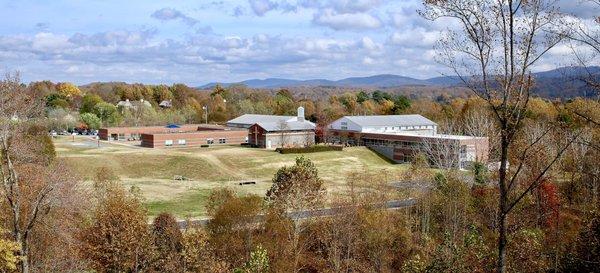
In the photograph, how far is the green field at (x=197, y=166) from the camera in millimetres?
53403

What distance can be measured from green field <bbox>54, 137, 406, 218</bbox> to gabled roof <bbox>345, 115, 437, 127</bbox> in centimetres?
772

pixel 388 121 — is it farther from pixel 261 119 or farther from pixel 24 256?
pixel 24 256

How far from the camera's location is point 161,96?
159 m

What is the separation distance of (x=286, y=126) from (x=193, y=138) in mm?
14577

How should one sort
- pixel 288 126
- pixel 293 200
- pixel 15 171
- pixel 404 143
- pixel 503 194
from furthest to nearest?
pixel 288 126, pixel 404 143, pixel 293 200, pixel 15 171, pixel 503 194

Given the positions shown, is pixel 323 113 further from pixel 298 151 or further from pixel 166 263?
pixel 166 263

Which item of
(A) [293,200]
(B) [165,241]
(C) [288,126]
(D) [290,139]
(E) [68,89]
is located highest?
(E) [68,89]

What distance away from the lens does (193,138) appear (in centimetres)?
8319

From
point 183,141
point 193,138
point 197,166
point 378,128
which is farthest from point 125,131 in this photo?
point 378,128

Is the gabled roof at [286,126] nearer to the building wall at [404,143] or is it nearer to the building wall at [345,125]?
the building wall at [345,125]

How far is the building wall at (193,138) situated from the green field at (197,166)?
542cm

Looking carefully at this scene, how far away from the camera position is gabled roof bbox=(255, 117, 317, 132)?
261 feet

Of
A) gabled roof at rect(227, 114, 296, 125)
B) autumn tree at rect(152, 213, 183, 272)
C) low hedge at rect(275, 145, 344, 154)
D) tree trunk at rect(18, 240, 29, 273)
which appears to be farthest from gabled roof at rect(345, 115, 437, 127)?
tree trunk at rect(18, 240, 29, 273)

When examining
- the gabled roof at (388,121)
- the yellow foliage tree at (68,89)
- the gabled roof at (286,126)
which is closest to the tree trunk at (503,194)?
the gabled roof at (286,126)
